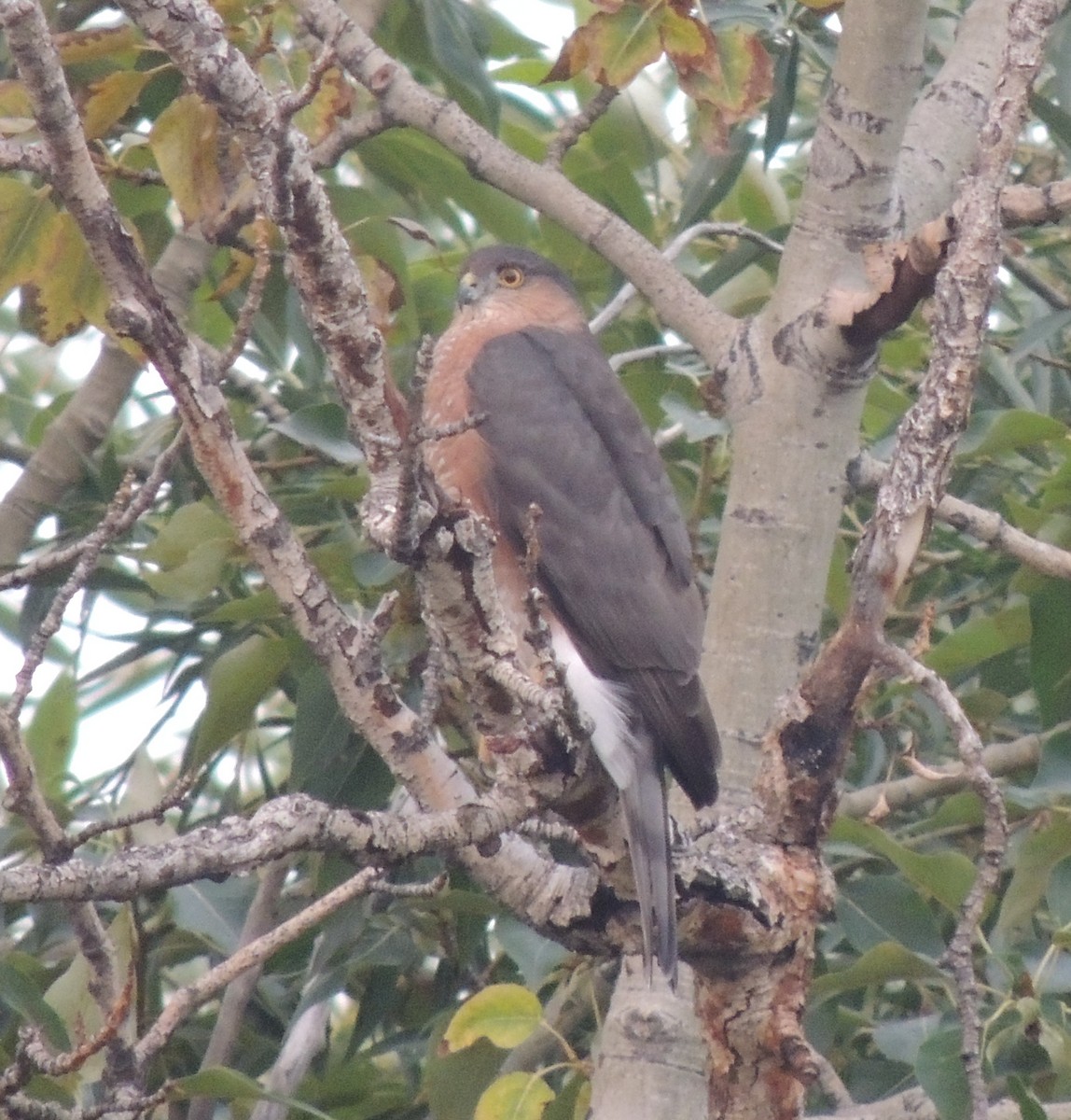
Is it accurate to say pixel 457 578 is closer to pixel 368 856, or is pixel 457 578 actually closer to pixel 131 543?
pixel 368 856

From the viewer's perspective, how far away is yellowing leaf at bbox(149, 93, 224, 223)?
2795 millimetres

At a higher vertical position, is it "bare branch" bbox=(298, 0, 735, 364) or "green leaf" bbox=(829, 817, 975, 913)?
"bare branch" bbox=(298, 0, 735, 364)

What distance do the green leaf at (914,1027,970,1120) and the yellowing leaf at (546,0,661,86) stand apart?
1.67 metres

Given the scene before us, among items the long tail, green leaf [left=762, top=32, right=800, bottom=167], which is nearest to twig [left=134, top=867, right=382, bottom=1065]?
the long tail

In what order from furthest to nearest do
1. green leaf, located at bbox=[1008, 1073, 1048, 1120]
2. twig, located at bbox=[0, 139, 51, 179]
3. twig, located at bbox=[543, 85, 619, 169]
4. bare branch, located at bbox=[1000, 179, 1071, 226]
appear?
1. twig, located at bbox=[543, 85, 619, 169]
2. bare branch, located at bbox=[1000, 179, 1071, 226]
3. green leaf, located at bbox=[1008, 1073, 1048, 1120]
4. twig, located at bbox=[0, 139, 51, 179]

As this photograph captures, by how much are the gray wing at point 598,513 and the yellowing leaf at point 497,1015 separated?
19.6 inches

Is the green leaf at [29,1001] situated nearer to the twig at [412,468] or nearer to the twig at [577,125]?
the twig at [412,468]

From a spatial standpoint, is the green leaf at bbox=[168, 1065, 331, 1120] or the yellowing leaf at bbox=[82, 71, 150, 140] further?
the yellowing leaf at bbox=[82, 71, 150, 140]

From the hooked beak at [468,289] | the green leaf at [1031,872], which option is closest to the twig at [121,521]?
the green leaf at [1031,872]

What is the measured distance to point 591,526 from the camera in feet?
10.5

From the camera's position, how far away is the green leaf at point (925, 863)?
270cm

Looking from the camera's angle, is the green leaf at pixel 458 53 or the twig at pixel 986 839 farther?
the green leaf at pixel 458 53

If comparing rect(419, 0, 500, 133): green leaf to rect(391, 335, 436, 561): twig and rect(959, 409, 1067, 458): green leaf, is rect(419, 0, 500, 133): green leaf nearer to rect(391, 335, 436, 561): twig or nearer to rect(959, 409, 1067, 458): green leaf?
rect(959, 409, 1067, 458): green leaf

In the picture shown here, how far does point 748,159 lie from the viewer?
397 centimetres
